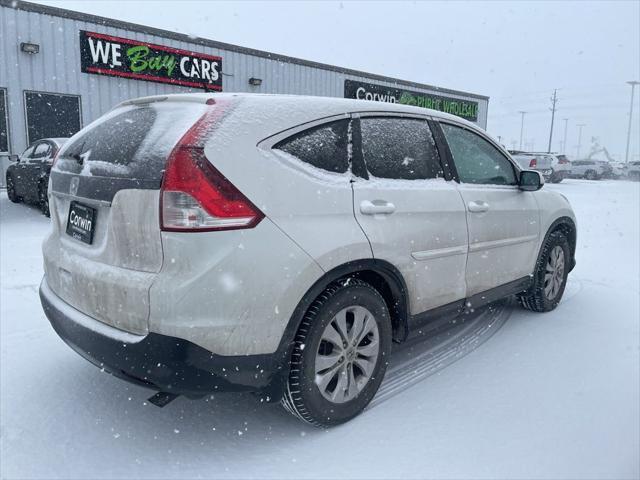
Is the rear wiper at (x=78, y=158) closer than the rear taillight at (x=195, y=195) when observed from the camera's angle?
No

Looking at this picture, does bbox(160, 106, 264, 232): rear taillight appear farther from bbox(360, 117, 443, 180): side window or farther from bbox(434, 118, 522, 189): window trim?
bbox(434, 118, 522, 189): window trim

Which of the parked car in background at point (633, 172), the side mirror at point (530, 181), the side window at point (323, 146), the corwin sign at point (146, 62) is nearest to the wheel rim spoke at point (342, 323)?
the side window at point (323, 146)

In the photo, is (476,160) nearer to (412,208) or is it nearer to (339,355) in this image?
(412,208)

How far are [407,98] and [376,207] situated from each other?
80.4 feet

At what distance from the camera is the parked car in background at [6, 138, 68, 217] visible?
9281 millimetres

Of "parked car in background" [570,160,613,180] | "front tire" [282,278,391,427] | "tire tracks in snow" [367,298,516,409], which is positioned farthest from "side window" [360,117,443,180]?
"parked car in background" [570,160,613,180]

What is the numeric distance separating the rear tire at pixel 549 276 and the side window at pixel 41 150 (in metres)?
8.85

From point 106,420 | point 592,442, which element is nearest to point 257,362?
point 106,420

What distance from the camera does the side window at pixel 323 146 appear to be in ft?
7.93

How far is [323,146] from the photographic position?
2.54 metres

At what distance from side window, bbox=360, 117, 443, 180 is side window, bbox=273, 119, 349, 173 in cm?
16

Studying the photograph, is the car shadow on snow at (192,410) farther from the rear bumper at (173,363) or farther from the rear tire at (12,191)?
the rear tire at (12,191)

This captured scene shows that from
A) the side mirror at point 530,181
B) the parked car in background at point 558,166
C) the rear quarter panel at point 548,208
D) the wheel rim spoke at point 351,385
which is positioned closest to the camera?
the wheel rim spoke at point 351,385

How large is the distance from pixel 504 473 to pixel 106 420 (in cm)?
199
